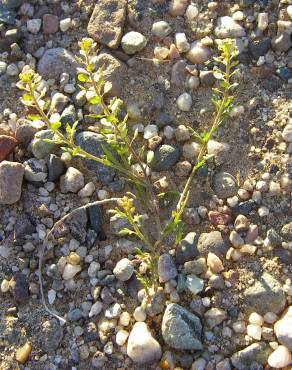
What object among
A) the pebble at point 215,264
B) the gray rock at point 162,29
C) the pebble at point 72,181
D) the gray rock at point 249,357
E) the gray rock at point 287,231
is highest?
the gray rock at point 162,29

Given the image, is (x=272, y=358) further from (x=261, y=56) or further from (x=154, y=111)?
(x=261, y=56)

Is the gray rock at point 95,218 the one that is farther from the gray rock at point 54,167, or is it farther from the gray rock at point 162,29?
the gray rock at point 162,29

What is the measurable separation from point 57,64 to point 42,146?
55 centimetres

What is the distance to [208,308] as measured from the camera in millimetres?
2777

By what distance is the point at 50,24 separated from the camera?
3430 mm

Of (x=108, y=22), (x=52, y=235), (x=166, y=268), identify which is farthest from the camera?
(x=108, y=22)

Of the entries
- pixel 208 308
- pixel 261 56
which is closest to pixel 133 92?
pixel 261 56

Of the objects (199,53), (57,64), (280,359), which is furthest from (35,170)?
(280,359)

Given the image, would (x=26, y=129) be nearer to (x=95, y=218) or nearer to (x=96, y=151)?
(x=96, y=151)

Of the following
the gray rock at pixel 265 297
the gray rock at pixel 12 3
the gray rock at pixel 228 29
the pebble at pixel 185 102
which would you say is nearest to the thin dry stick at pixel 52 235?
the pebble at pixel 185 102

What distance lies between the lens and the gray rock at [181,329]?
2.66 m

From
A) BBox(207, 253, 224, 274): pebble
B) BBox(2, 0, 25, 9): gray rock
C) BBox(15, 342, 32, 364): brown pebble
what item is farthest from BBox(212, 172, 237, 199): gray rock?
BBox(2, 0, 25, 9): gray rock

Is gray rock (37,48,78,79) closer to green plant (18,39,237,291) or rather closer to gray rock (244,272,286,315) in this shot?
green plant (18,39,237,291)

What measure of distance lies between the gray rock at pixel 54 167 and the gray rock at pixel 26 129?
190mm
